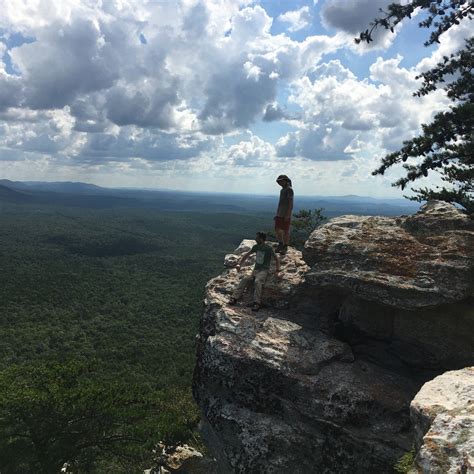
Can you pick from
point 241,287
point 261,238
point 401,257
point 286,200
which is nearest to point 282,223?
point 286,200

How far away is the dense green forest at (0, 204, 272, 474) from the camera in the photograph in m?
24.0

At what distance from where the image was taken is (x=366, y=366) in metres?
14.7

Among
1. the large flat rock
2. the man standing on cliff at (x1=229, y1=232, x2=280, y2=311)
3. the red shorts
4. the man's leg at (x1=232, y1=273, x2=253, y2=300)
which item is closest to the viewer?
the large flat rock

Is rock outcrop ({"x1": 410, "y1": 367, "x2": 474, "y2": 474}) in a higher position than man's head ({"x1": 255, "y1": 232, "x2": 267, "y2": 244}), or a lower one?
lower

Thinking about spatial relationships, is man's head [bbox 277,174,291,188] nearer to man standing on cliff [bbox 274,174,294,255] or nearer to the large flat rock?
man standing on cliff [bbox 274,174,294,255]

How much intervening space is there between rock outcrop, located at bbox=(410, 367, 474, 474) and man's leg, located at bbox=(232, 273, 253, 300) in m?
8.68

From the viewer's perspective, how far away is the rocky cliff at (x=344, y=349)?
42.5 ft

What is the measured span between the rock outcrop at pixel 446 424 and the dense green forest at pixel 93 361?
63.3 feet

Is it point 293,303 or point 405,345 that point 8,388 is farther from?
point 405,345

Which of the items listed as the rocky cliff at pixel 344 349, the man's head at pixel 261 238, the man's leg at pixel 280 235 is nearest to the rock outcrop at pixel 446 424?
the rocky cliff at pixel 344 349

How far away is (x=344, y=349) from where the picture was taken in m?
14.9

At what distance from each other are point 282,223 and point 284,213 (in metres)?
0.59

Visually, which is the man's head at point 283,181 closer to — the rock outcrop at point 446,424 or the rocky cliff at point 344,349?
the rocky cliff at point 344,349

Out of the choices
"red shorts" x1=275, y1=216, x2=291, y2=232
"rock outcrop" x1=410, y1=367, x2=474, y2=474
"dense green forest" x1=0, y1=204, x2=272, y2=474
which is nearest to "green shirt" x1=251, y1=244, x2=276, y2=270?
"red shorts" x1=275, y1=216, x2=291, y2=232
